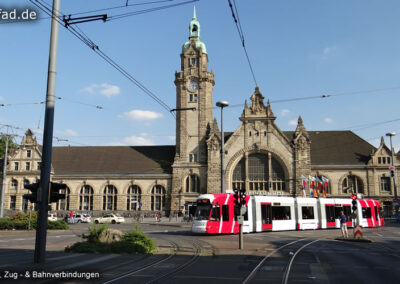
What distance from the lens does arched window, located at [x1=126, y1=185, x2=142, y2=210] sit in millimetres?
60594

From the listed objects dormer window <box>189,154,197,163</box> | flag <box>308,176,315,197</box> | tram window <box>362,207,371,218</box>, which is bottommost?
tram window <box>362,207,371,218</box>

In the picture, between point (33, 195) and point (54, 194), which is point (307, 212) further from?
point (33, 195)

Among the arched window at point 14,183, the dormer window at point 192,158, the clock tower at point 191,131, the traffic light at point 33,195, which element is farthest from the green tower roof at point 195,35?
the traffic light at point 33,195

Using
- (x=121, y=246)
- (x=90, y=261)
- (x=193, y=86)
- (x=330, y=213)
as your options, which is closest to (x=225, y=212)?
Result: (x=330, y=213)

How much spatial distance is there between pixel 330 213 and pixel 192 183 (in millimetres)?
27586

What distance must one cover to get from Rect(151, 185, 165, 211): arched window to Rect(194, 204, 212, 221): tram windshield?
3244 centimetres

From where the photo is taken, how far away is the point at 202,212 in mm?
28469

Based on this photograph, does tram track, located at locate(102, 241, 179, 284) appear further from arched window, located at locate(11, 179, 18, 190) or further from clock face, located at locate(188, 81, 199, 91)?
arched window, located at locate(11, 179, 18, 190)

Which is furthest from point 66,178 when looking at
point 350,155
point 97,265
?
point 97,265

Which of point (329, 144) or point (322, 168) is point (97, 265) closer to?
point (322, 168)

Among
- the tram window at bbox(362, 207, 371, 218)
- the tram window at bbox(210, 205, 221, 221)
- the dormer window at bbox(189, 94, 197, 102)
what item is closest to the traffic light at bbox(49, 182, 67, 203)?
the tram window at bbox(210, 205, 221, 221)

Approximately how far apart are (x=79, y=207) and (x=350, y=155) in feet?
148

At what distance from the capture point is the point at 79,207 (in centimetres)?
6159

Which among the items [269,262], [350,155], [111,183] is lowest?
[269,262]
